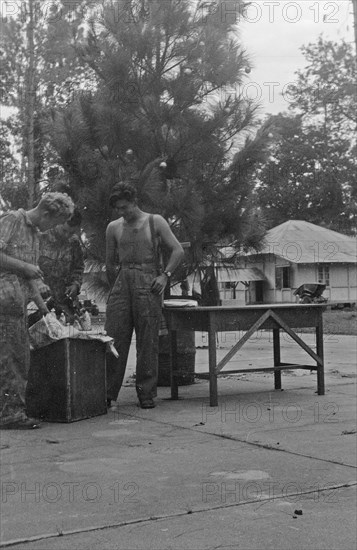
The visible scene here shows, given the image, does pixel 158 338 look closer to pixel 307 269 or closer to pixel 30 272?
pixel 30 272

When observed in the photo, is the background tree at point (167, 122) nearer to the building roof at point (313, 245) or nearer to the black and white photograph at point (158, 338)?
the black and white photograph at point (158, 338)

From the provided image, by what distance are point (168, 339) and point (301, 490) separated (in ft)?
14.4

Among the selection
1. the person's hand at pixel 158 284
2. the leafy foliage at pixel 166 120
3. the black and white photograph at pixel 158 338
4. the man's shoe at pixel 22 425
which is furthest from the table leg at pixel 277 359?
the man's shoe at pixel 22 425

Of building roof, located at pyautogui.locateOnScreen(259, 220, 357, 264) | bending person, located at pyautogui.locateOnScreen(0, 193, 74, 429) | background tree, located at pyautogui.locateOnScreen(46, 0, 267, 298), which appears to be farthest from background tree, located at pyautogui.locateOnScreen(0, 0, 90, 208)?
bending person, located at pyautogui.locateOnScreen(0, 193, 74, 429)

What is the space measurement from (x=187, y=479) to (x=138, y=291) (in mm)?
2769

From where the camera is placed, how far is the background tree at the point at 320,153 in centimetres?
4522

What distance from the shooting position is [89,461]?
504cm

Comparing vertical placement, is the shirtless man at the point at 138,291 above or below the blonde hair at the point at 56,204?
below

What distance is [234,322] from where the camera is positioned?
291 inches

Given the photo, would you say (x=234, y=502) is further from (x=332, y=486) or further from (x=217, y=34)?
(x=217, y=34)

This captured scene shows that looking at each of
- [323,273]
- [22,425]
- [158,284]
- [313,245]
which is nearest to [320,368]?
[158,284]

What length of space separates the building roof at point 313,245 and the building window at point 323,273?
0.77m

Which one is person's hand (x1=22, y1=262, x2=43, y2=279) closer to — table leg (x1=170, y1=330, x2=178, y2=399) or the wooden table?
the wooden table

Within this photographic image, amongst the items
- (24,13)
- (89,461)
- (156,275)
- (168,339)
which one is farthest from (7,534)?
(24,13)
